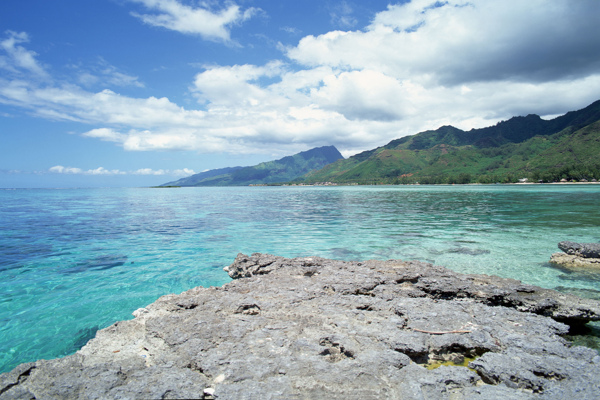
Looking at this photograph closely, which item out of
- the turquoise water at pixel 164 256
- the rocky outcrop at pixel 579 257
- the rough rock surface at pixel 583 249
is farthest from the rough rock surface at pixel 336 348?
the rough rock surface at pixel 583 249

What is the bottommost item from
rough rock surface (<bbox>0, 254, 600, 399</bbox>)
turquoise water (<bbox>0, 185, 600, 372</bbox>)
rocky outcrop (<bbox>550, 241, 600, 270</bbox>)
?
turquoise water (<bbox>0, 185, 600, 372</bbox>)

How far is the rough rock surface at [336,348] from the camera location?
4.40 m

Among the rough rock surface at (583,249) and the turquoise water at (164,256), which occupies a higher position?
the rough rock surface at (583,249)

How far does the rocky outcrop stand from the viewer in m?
12.8

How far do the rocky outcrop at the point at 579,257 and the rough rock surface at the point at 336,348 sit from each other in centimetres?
718

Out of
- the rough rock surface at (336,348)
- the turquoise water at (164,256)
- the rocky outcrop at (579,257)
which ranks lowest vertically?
the turquoise water at (164,256)

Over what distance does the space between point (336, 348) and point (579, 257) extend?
14.7 metres

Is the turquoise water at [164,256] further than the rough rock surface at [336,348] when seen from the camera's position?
Yes

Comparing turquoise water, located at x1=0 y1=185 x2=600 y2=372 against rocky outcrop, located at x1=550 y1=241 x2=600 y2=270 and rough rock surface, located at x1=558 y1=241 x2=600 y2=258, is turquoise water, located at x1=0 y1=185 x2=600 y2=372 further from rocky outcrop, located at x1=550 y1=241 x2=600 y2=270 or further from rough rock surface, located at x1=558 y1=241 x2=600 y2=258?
rough rock surface, located at x1=558 y1=241 x2=600 y2=258

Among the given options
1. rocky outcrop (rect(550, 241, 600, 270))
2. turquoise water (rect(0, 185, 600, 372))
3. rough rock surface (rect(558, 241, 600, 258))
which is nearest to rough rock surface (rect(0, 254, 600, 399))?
turquoise water (rect(0, 185, 600, 372))

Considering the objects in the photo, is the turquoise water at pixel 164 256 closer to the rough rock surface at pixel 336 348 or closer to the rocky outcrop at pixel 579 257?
the rocky outcrop at pixel 579 257

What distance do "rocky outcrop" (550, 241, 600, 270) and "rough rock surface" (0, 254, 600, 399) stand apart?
7.18 m

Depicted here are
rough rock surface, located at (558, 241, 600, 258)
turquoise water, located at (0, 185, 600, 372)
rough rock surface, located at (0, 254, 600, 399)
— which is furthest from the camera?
rough rock surface, located at (558, 241, 600, 258)

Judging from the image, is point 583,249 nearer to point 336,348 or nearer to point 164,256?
point 336,348
